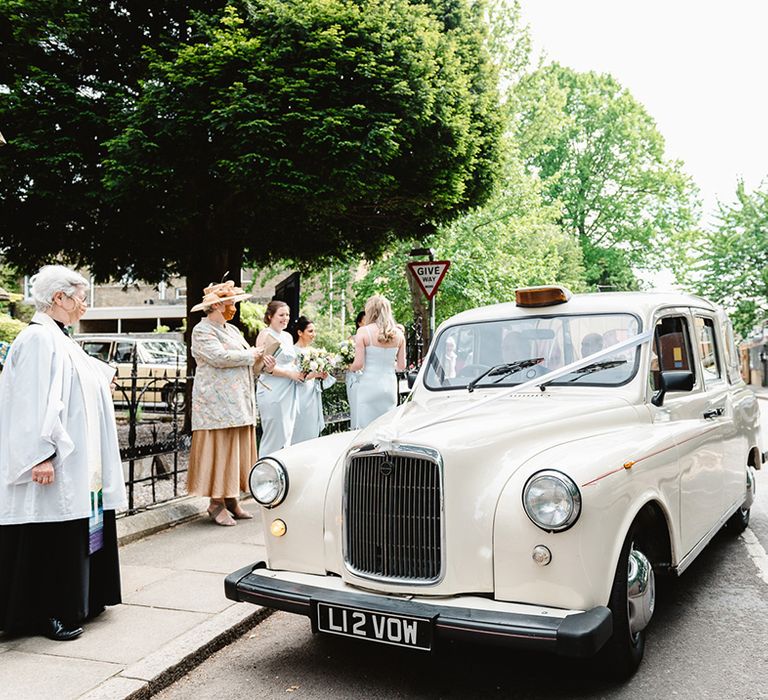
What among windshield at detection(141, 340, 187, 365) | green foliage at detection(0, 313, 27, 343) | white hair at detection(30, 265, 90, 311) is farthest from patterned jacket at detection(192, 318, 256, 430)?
windshield at detection(141, 340, 187, 365)

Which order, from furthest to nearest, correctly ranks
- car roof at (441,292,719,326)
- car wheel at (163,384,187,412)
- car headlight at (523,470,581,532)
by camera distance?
car wheel at (163,384,187,412) < car roof at (441,292,719,326) < car headlight at (523,470,581,532)

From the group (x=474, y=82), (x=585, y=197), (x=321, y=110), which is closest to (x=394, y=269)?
(x=474, y=82)

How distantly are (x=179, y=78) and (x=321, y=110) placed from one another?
6.74 ft

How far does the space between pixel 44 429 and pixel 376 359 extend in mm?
4327

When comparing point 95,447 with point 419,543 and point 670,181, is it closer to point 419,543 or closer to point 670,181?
point 419,543

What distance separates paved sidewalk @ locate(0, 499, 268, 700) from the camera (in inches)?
144

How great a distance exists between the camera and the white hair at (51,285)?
14.3 feet

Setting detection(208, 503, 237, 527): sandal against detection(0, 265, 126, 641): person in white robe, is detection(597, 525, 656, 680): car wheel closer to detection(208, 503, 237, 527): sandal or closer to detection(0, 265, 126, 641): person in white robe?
detection(0, 265, 126, 641): person in white robe

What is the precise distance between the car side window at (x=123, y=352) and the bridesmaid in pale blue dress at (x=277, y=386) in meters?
14.5

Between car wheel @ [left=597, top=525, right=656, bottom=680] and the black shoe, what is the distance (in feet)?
9.23

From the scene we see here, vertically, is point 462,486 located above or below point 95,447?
below

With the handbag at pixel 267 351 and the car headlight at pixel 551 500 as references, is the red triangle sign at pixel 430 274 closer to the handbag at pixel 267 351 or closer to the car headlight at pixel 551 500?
the handbag at pixel 267 351

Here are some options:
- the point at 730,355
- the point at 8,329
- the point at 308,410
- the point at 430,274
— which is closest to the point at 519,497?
the point at 730,355

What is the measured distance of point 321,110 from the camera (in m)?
10.9
